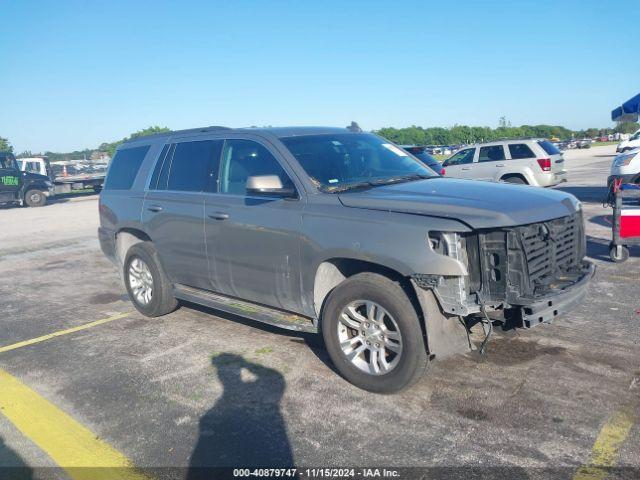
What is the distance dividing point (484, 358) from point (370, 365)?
1.13m

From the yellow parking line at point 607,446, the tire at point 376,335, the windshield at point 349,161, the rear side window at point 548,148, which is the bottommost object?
the yellow parking line at point 607,446

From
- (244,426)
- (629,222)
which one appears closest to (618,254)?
(629,222)

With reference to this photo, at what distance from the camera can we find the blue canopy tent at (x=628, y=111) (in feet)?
62.4

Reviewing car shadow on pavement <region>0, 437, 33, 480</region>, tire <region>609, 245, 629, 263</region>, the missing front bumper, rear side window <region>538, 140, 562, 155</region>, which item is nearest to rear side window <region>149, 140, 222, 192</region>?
car shadow on pavement <region>0, 437, 33, 480</region>

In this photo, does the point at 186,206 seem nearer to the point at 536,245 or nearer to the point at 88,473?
the point at 88,473

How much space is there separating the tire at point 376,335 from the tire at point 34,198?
22902mm

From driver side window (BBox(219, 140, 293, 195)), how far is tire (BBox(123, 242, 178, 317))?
138 cm

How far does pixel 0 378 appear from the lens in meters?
4.73

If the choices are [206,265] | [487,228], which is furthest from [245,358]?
[487,228]

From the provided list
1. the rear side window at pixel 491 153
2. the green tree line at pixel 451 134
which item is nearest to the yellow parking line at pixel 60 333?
the rear side window at pixel 491 153

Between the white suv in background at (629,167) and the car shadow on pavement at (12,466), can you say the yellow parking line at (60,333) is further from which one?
the white suv in background at (629,167)

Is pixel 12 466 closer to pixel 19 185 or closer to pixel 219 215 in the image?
pixel 219 215

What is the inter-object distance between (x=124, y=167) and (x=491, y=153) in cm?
1167

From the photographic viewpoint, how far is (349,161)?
4.84 m
